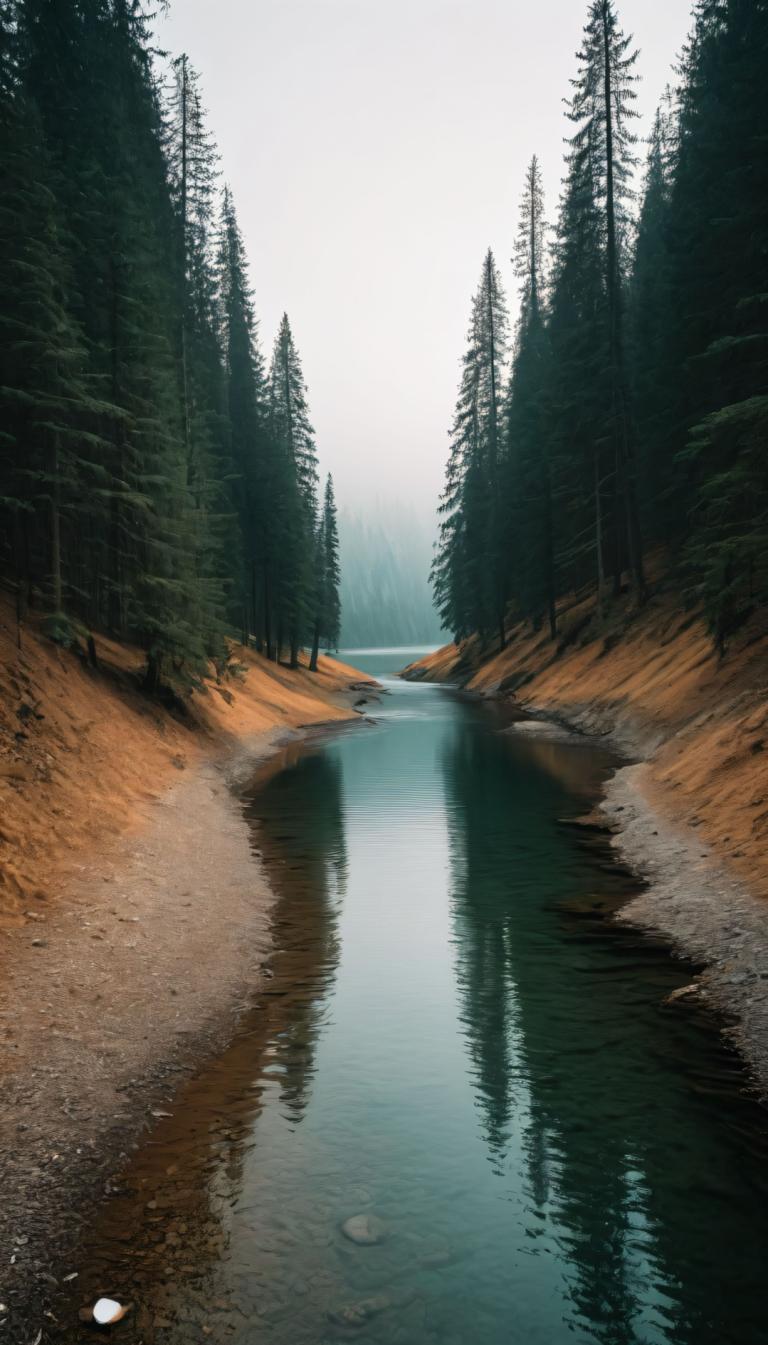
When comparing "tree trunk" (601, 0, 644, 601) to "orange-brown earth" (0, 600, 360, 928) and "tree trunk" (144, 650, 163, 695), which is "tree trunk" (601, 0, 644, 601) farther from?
"tree trunk" (144, 650, 163, 695)

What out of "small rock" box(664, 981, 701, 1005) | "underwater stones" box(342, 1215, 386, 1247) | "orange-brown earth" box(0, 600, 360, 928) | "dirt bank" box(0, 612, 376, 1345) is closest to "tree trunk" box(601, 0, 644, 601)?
"orange-brown earth" box(0, 600, 360, 928)

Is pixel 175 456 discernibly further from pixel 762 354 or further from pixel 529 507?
pixel 529 507

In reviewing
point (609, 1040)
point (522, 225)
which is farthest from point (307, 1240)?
point (522, 225)

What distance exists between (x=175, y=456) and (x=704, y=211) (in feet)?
71.1

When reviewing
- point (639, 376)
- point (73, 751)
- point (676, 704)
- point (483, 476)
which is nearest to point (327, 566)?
point (483, 476)

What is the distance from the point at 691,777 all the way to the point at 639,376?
105 ft

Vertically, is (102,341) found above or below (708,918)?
above

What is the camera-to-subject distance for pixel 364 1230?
252 inches

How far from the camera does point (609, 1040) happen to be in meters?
9.52

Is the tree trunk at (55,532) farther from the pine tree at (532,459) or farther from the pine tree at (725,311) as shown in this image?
the pine tree at (532,459)

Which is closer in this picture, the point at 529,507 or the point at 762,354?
the point at 762,354

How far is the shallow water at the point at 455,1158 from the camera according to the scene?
18.4ft

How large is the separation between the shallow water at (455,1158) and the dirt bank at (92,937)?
1.42ft

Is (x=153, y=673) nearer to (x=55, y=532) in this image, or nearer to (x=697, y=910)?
(x=55, y=532)
